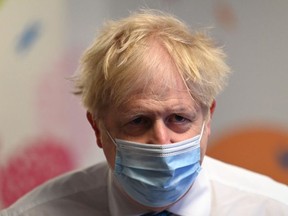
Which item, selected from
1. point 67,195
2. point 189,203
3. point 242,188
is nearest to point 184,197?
point 189,203

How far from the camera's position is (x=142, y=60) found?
1057 mm

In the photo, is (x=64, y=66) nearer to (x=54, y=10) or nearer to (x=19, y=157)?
Result: (x=54, y=10)

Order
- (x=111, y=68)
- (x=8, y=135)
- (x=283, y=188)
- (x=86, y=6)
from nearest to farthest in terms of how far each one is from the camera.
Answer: (x=111, y=68)
(x=283, y=188)
(x=8, y=135)
(x=86, y=6)

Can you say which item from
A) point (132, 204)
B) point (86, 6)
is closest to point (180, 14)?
point (86, 6)

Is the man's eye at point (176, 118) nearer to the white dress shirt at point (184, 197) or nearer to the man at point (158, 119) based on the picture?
the man at point (158, 119)

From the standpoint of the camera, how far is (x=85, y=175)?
52.1 inches

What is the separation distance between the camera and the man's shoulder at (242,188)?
1182 mm

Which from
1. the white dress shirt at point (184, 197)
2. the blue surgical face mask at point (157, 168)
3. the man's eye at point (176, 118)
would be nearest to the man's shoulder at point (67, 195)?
the white dress shirt at point (184, 197)

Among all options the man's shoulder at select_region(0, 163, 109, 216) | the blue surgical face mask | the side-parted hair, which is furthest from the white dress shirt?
the side-parted hair

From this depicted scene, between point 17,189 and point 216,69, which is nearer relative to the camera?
point 216,69

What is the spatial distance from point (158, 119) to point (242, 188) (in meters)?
0.34

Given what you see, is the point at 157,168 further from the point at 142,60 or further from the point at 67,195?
the point at 67,195

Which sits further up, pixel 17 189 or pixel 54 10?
pixel 54 10

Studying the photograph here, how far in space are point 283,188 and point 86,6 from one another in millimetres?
1037
